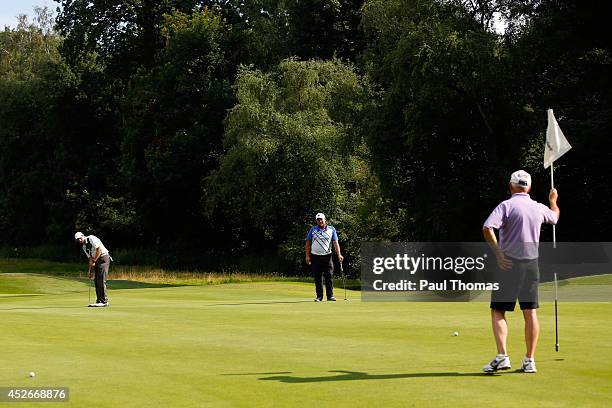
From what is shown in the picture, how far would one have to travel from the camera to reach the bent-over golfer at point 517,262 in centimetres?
1134

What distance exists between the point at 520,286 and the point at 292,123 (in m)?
49.2

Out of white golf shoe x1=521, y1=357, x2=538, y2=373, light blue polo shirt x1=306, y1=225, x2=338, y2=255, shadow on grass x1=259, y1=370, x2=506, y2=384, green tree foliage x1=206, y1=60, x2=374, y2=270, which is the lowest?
shadow on grass x1=259, y1=370, x2=506, y2=384

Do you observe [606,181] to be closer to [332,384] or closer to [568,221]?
[568,221]

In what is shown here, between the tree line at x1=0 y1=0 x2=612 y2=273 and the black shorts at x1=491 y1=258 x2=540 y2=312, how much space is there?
112ft

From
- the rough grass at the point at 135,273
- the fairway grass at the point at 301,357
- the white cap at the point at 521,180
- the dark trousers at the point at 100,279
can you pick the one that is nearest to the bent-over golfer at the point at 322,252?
the fairway grass at the point at 301,357

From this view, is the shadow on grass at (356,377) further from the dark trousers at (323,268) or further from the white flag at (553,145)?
the dark trousers at (323,268)

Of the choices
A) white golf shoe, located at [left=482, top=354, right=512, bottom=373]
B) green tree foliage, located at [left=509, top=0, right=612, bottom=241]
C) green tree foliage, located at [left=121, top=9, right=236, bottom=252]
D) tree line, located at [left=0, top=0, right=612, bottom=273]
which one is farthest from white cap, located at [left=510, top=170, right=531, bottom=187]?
green tree foliage, located at [left=121, top=9, right=236, bottom=252]

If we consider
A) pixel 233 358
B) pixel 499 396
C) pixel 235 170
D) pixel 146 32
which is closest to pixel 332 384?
pixel 499 396

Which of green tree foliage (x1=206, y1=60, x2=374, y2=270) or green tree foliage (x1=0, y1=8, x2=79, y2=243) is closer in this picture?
green tree foliage (x1=206, y1=60, x2=374, y2=270)

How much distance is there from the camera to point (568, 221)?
47.6m

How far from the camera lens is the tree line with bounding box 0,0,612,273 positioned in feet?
154

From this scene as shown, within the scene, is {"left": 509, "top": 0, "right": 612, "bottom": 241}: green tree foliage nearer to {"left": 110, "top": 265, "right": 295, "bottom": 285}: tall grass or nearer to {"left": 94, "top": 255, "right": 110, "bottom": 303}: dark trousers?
{"left": 110, "top": 265, "right": 295, "bottom": 285}: tall grass

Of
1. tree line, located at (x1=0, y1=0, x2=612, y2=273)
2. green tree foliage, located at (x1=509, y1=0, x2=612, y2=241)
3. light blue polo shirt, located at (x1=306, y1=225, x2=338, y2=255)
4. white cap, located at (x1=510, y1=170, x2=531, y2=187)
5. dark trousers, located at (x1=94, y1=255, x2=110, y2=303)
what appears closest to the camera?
white cap, located at (x1=510, y1=170, x2=531, y2=187)

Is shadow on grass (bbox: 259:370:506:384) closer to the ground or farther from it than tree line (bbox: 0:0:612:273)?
closer to the ground
